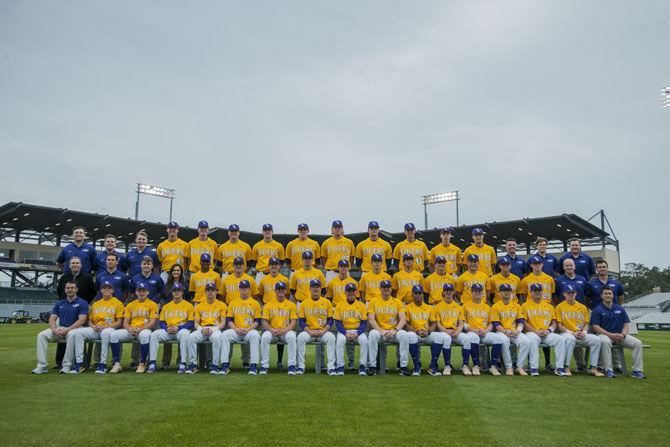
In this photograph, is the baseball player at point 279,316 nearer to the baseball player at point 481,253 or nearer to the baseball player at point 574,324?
the baseball player at point 481,253

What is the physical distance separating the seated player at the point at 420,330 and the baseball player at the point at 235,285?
2.66 metres

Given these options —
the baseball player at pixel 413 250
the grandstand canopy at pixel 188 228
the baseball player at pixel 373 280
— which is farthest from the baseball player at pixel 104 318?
the grandstand canopy at pixel 188 228

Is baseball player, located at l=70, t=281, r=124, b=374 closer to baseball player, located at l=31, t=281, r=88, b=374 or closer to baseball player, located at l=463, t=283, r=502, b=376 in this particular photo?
baseball player, located at l=31, t=281, r=88, b=374

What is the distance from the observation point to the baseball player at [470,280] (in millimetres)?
8836

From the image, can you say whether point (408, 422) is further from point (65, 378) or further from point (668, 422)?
point (65, 378)

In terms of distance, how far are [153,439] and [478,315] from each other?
230 inches

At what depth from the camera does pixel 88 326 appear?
27.9 ft

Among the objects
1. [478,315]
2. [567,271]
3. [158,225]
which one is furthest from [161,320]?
[158,225]

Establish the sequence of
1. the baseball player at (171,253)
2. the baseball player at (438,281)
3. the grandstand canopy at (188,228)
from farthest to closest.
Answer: the grandstand canopy at (188,228)
the baseball player at (171,253)
the baseball player at (438,281)

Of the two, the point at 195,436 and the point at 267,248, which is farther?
the point at 267,248

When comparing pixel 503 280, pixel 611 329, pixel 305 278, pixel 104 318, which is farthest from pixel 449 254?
pixel 104 318

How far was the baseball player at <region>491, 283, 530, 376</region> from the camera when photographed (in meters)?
7.99

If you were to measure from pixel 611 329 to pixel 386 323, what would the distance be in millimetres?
3622

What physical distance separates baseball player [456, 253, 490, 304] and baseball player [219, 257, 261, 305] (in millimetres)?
3536
